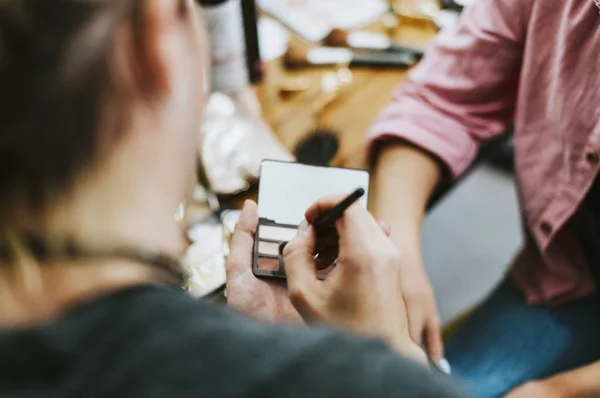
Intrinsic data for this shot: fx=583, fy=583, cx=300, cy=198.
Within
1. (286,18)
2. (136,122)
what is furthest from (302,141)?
(136,122)

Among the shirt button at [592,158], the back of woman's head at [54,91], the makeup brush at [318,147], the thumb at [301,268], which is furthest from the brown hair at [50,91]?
the shirt button at [592,158]

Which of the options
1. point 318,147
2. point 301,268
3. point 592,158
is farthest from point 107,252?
point 592,158

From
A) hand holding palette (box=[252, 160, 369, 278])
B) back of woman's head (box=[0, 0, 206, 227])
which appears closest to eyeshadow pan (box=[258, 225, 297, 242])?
hand holding palette (box=[252, 160, 369, 278])

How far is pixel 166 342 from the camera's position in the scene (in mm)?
268

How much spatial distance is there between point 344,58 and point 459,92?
0.15 metres

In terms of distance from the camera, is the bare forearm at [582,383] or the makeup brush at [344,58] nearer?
the bare forearm at [582,383]

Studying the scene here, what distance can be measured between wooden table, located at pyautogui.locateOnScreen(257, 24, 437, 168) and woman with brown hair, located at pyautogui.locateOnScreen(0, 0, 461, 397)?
1.12ft

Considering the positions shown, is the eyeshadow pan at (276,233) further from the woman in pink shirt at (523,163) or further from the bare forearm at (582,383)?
the bare forearm at (582,383)

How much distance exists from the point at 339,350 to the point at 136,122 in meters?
0.15

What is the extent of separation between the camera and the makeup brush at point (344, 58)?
2.30 feet

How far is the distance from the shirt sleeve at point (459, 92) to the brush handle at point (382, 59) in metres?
0.06

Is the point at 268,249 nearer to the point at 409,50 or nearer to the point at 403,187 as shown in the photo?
the point at 403,187

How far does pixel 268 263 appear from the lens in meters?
0.49

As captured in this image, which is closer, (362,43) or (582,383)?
(582,383)
